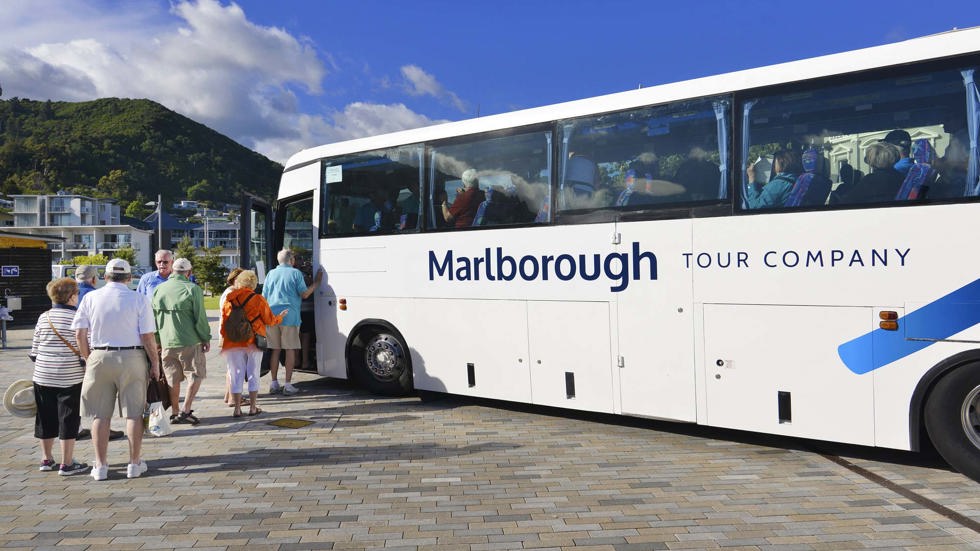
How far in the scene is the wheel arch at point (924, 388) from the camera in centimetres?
559

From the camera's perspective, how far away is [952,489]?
5.52m

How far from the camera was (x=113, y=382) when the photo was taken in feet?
19.3

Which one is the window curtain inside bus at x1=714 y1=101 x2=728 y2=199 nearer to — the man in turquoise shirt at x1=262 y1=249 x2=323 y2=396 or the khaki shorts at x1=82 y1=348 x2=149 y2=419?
the khaki shorts at x1=82 y1=348 x2=149 y2=419

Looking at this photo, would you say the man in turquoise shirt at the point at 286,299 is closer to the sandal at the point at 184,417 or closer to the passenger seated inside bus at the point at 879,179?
the sandal at the point at 184,417

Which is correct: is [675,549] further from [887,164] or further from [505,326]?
[505,326]

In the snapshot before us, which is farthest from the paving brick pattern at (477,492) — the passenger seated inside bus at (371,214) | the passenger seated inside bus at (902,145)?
the passenger seated inside bus at (371,214)

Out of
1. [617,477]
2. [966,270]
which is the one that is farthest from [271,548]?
[966,270]

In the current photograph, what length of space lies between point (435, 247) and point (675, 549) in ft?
17.2

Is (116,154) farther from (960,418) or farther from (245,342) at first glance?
(960,418)

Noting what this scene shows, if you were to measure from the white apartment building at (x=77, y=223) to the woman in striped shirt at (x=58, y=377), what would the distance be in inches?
4761

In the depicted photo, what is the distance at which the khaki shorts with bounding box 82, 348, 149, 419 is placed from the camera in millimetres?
5820

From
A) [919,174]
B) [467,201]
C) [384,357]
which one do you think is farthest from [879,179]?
[384,357]

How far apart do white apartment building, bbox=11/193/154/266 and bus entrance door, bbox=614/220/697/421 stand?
122 meters

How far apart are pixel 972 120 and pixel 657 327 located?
3115 millimetres
